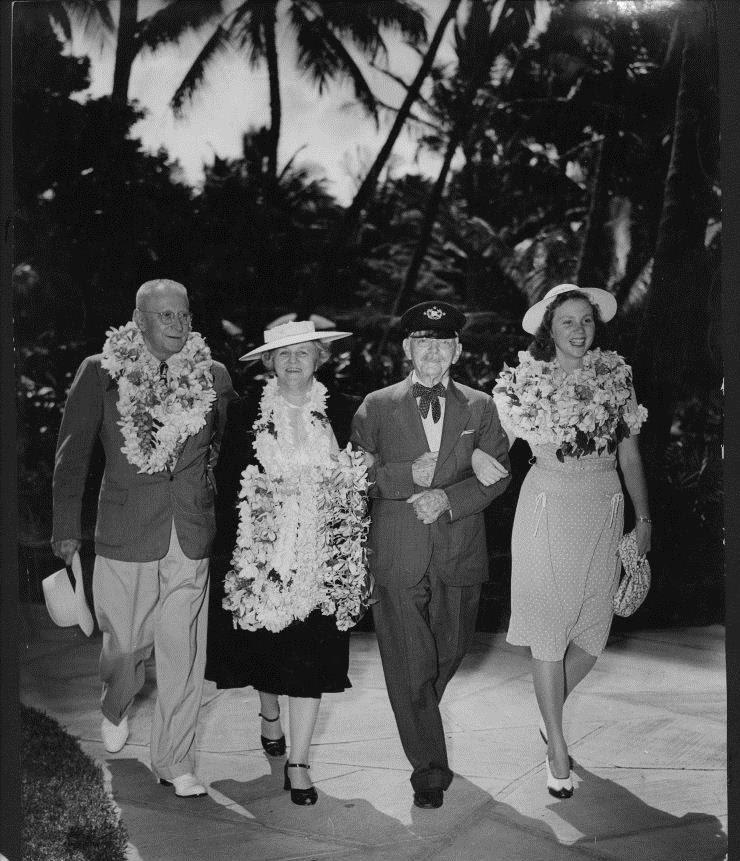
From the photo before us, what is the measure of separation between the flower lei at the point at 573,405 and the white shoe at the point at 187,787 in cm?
176

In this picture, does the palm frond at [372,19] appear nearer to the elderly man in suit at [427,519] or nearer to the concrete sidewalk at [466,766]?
the elderly man in suit at [427,519]

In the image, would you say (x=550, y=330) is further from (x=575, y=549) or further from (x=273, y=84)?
(x=273, y=84)

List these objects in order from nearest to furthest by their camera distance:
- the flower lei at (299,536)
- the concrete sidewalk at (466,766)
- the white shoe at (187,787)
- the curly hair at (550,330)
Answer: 1. the concrete sidewalk at (466,766)
2. the flower lei at (299,536)
3. the white shoe at (187,787)
4. the curly hair at (550,330)

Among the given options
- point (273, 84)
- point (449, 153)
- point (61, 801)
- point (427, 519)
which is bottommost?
point (61, 801)

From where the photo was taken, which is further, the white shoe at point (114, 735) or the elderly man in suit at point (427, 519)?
the white shoe at point (114, 735)

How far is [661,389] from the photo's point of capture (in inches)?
154

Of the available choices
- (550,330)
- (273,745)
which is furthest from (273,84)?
(273,745)

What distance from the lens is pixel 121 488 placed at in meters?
A: 3.92

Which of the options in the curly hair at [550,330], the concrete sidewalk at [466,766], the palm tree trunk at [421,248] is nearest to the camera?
the concrete sidewalk at [466,766]

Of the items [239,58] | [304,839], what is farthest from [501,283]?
[304,839]

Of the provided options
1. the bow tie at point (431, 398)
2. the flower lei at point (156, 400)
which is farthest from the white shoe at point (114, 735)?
the bow tie at point (431, 398)

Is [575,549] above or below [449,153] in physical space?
below

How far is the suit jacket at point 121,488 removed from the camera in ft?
12.8

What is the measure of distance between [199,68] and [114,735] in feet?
8.46
